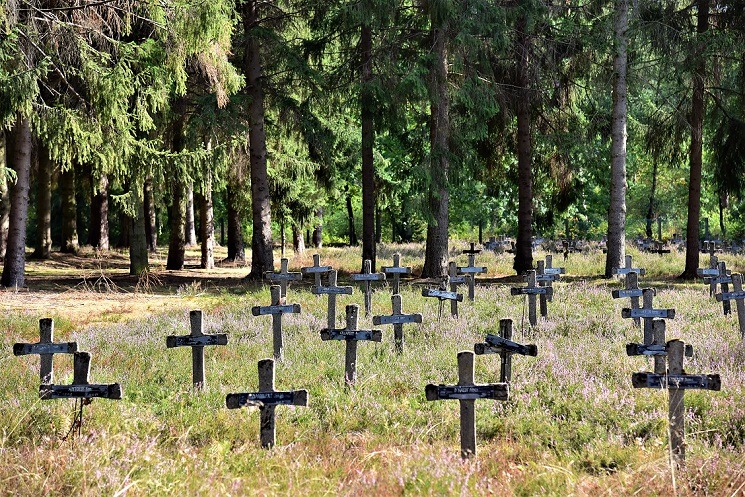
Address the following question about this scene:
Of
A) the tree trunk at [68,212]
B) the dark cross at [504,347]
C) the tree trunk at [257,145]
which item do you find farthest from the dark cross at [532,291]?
the tree trunk at [68,212]

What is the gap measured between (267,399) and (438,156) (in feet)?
41.4

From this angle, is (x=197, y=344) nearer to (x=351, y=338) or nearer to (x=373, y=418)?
(x=351, y=338)

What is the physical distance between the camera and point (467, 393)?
5.28 metres

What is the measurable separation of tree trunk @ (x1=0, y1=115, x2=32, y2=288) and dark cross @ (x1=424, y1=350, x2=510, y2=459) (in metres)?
13.4

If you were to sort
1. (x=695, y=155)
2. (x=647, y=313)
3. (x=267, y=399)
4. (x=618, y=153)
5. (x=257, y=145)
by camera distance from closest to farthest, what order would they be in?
1. (x=267, y=399)
2. (x=647, y=313)
3. (x=618, y=153)
4. (x=257, y=145)
5. (x=695, y=155)

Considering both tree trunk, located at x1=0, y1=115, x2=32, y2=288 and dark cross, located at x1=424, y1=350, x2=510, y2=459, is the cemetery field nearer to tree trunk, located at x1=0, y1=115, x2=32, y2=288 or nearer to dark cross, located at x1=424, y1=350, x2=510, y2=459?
dark cross, located at x1=424, y1=350, x2=510, y2=459

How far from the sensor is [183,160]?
Result: 16.5 meters

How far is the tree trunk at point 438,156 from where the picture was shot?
17.1 meters

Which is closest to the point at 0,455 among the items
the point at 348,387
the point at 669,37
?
the point at 348,387

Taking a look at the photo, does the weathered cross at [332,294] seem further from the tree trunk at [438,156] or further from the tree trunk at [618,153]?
the tree trunk at [618,153]

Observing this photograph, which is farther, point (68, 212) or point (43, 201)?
point (68, 212)

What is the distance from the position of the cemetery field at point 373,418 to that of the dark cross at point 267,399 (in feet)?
0.52

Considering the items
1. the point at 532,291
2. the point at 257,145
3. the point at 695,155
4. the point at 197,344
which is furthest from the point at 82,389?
the point at 695,155

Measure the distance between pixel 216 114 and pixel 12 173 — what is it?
483 centimetres
